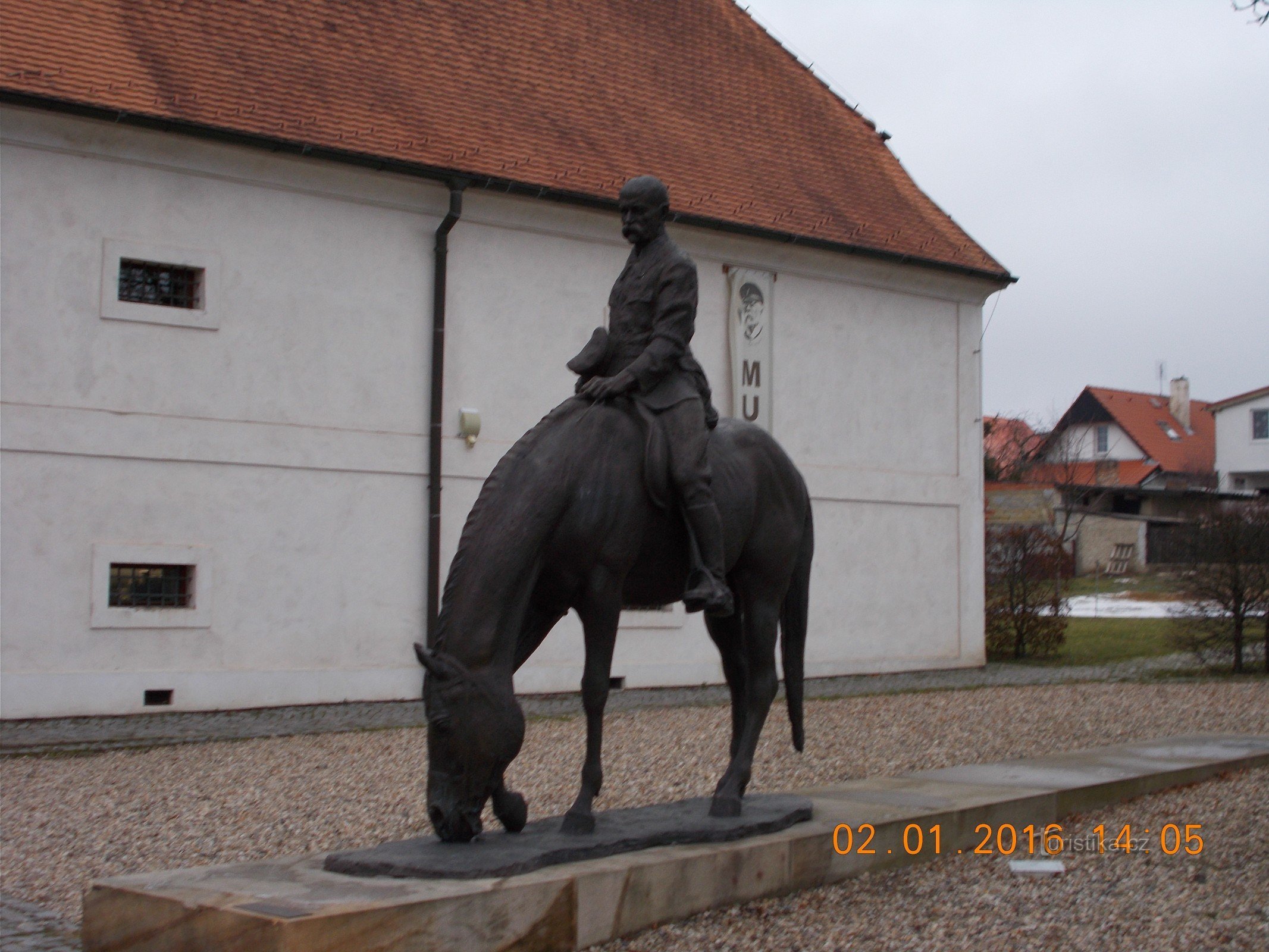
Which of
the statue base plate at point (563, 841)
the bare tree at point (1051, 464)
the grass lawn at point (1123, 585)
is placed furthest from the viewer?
the bare tree at point (1051, 464)

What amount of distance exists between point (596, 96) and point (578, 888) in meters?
15.6

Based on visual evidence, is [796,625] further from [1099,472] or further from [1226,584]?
[1099,472]

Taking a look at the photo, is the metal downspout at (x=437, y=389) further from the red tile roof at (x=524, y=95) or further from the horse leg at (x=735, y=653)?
the horse leg at (x=735, y=653)

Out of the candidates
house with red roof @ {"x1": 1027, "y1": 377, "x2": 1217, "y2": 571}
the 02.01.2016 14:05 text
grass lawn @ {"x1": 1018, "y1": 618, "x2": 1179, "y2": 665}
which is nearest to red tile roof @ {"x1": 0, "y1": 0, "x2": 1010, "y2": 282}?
grass lawn @ {"x1": 1018, "y1": 618, "x2": 1179, "y2": 665}

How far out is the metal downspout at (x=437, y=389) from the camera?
15.4 m

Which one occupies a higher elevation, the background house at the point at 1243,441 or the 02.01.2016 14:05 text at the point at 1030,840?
the background house at the point at 1243,441

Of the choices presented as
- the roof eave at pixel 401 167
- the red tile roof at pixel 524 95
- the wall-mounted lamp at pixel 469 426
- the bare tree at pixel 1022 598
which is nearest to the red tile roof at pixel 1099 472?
the bare tree at pixel 1022 598

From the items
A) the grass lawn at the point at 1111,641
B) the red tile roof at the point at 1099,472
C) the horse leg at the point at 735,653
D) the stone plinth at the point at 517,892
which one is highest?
the red tile roof at the point at 1099,472

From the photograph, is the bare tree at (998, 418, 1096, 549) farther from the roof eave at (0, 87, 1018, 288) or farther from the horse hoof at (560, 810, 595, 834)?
the horse hoof at (560, 810, 595, 834)

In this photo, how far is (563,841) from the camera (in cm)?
538

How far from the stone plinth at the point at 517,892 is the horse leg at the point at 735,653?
0.61m

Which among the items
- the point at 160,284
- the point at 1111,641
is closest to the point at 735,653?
the point at 160,284

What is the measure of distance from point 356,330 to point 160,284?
2.14 meters

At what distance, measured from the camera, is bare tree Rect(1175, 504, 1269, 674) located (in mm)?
18359
